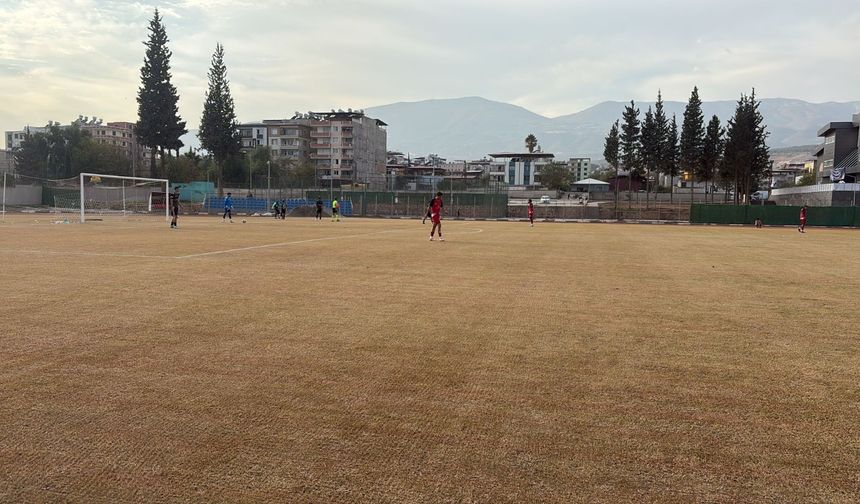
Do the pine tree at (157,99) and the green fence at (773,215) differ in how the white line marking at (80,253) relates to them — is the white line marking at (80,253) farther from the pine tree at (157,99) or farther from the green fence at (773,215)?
the pine tree at (157,99)

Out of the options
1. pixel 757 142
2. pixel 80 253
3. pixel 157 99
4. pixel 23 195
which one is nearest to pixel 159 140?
pixel 157 99

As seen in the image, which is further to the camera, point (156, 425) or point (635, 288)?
point (635, 288)

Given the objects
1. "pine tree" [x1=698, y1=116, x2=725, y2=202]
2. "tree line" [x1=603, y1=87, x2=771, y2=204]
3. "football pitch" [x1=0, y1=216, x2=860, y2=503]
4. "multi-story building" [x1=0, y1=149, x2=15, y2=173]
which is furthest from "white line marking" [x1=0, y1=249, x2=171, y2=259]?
"pine tree" [x1=698, y1=116, x2=725, y2=202]

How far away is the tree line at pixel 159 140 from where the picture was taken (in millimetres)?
71062

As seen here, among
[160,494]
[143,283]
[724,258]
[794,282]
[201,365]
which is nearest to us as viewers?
[160,494]

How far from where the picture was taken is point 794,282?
1119 centimetres

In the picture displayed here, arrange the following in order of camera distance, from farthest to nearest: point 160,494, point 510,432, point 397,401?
point 397,401, point 510,432, point 160,494

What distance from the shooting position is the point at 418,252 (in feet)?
53.7

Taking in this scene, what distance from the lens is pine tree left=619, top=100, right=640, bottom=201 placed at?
229 ft

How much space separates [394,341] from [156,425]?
270cm

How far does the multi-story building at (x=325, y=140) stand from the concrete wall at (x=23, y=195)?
203 ft

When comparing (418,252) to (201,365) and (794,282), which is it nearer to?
(794,282)

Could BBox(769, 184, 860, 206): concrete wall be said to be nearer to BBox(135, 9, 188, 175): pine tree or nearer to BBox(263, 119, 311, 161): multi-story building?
BBox(135, 9, 188, 175): pine tree

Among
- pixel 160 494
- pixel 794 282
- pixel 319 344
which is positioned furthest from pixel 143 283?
pixel 794 282
